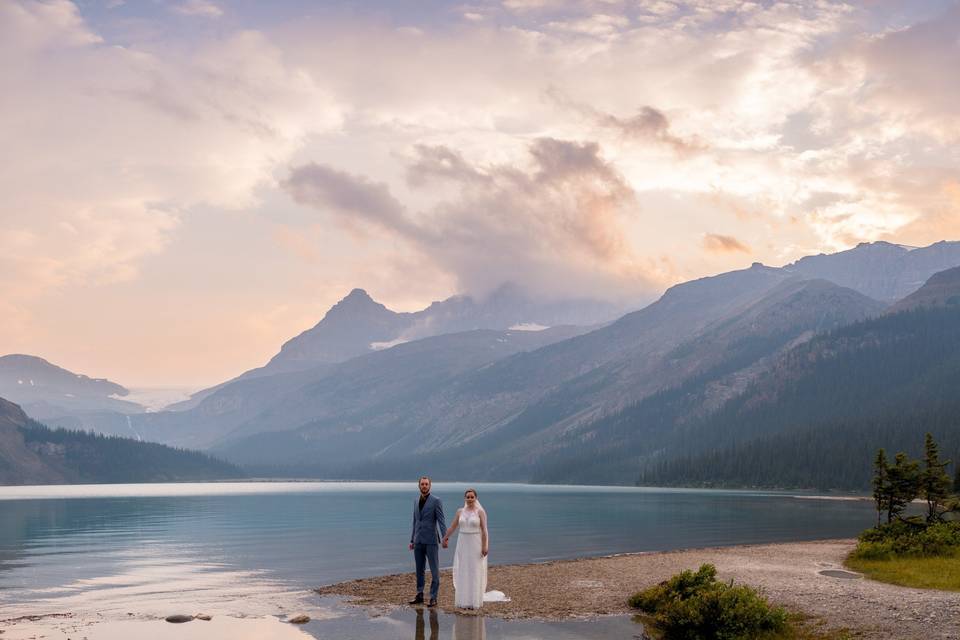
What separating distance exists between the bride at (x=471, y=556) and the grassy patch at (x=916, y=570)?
61.0 ft

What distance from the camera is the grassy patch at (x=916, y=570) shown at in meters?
36.6

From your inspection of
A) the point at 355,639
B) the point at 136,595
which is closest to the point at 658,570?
the point at 355,639

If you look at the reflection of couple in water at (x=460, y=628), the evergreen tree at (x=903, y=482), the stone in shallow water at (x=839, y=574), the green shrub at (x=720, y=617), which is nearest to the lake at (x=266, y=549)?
the reflection of couple in water at (x=460, y=628)

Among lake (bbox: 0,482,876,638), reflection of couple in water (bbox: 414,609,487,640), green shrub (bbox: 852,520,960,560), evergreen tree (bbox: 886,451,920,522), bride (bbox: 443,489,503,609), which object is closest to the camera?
reflection of couple in water (bbox: 414,609,487,640)

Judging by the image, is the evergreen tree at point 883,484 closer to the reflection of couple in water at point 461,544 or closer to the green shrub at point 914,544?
the green shrub at point 914,544

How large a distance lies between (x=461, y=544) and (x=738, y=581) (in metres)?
14.1

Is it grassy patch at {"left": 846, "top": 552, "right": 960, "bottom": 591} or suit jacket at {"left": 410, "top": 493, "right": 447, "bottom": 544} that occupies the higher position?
suit jacket at {"left": 410, "top": 493, "right": 447, "bottom": 544}

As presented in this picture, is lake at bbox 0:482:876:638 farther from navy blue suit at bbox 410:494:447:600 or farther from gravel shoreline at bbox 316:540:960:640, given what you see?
navy blue suit at bbox 410:494:447:600

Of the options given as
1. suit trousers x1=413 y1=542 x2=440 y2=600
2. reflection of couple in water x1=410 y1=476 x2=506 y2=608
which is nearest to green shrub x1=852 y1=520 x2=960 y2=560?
reflection of couple in water x1=410 y1=476 x2=506 y2=608

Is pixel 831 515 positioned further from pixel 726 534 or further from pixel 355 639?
pixel 355 639

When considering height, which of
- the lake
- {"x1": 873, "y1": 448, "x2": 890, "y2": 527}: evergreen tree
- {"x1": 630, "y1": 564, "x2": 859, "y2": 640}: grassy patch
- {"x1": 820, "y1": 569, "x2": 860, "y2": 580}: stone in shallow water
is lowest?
the lake

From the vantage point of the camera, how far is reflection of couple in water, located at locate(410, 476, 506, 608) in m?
32.9

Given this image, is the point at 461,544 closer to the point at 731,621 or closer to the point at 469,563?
the point at 469,563

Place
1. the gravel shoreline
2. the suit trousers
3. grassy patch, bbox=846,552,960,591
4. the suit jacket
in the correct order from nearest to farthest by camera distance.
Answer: the gravel shoreline < the suit trousers < the suit jacket < grassy patch, bbox=846,552,960,591
